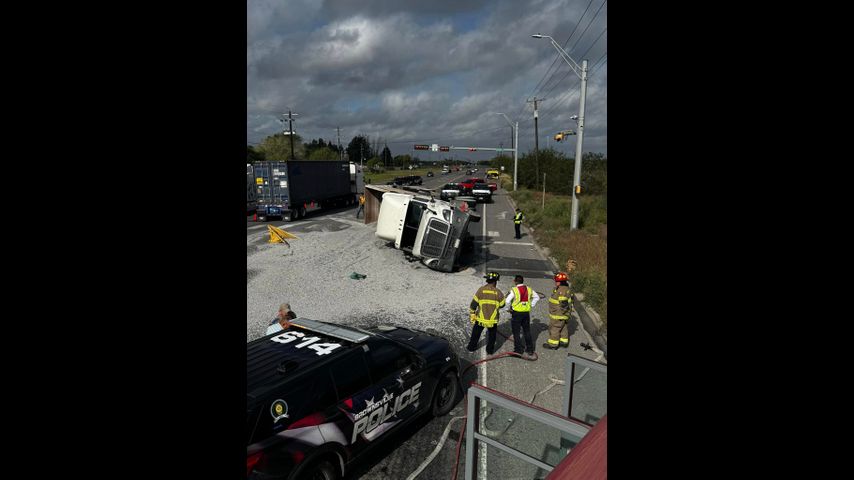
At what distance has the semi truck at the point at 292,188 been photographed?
2656 cm

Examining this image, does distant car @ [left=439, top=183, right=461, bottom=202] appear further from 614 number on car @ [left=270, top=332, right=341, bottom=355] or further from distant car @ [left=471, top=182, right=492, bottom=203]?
614 number on car @ [left=270, top=332, right=341, bottom=355]

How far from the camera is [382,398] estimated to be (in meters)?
5.84

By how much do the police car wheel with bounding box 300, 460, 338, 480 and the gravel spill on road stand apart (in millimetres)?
5004

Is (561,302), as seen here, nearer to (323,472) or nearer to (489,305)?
(489,305)

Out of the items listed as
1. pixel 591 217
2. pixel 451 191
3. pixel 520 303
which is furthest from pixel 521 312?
pixel 451 191

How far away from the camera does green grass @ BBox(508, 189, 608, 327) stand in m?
13.0

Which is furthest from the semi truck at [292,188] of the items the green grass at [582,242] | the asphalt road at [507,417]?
the asphalt road at [507,417]

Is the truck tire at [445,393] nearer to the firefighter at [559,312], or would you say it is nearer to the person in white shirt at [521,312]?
the person in white shirt at [521,312]
